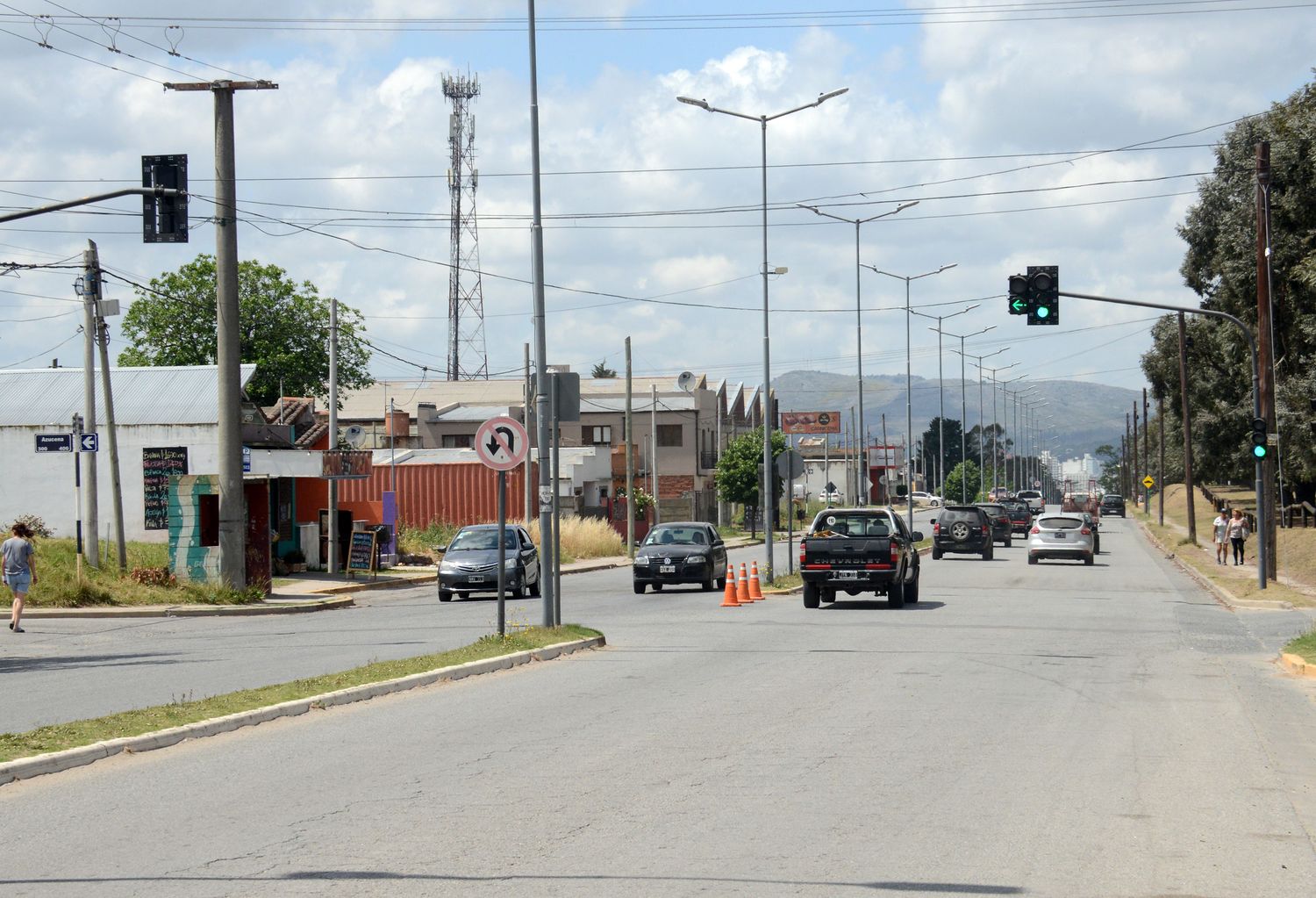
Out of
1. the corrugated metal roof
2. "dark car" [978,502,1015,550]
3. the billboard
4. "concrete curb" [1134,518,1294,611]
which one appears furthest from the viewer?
the billboard

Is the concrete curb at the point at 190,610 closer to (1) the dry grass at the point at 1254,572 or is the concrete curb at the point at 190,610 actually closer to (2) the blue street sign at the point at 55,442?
(2) the blue street sign at the point at 55,442

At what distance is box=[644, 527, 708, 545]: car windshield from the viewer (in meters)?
34.8

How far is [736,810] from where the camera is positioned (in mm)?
8680

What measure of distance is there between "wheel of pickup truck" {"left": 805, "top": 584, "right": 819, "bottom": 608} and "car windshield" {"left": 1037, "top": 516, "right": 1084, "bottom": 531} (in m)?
20.9

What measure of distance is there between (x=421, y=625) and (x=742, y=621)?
208 inches

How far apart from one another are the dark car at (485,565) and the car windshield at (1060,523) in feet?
66.0

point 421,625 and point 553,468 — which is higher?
point 553,468

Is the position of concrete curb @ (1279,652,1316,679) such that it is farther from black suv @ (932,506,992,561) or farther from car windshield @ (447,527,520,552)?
black suv @ (932,506,992,561)

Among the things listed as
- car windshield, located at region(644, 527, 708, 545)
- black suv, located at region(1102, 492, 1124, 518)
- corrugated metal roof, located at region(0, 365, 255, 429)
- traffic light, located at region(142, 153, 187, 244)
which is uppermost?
traffic light, located at region(142, 153, 187, 244)

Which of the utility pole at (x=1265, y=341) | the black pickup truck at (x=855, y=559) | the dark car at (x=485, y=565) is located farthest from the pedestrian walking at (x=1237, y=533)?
the dark car at (x=485, y=565)

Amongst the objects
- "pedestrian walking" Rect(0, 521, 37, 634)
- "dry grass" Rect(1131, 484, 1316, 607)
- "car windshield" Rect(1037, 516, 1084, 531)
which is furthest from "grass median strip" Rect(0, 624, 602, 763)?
"car windshield" Rect(1037, 516, 1084, 531)

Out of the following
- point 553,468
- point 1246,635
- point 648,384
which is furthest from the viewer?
point 648,384

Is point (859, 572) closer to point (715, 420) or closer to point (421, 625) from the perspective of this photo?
point (421, 625)

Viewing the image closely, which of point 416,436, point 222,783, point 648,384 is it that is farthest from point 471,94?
point 222,783
